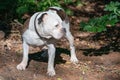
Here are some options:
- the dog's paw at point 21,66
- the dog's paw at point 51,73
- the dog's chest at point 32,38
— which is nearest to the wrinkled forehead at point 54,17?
the dog's chest at point 32,38

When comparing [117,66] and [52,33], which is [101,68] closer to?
[117,66]

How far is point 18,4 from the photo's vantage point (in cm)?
916

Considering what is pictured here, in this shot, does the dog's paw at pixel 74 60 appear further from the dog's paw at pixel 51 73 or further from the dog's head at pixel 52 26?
the dog's head at pixel 52 26

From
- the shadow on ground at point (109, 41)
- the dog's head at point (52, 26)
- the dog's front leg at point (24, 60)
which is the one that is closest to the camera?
the dog's head at point (52, 26)

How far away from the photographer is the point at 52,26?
5.71 m

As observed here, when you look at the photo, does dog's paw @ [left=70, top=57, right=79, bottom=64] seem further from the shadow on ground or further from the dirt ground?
the shadow on ground

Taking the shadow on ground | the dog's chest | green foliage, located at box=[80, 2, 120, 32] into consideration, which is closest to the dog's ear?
the dog's chest

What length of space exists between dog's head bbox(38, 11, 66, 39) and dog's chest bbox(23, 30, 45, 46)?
10.8 inches

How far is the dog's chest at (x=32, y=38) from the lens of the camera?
6047 mm

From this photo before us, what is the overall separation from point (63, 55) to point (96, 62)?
65 cm

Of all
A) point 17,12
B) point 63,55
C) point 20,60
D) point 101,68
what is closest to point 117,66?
point 101,68

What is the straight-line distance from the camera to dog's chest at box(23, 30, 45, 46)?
6047 millimetres

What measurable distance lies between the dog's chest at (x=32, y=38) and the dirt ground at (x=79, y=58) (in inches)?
19.9

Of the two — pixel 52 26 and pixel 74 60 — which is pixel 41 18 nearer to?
pixel 52 26
